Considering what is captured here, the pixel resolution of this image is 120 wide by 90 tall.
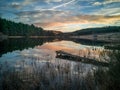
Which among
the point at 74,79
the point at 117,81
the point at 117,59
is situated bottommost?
the point at 74,79

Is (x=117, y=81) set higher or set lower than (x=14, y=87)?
higher

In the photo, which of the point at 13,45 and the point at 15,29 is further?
the point at 15,29

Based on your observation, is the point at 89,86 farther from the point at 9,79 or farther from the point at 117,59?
the point at 9,79

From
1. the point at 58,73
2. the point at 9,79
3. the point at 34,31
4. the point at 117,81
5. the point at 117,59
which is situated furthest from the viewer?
the point at 34,31

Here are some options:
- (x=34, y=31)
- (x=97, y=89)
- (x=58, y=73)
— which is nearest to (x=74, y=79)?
(x=58, y=73)

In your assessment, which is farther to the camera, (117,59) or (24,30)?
(24,30)

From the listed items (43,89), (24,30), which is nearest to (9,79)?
(43,89)

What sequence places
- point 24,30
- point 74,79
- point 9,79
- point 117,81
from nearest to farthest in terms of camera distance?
point 117,81 < point 9,79 < point 74,79 < point 24,30

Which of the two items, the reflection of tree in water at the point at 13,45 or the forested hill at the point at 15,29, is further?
the forested hill at the point at 15,29

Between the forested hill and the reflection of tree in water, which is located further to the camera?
the forested hill

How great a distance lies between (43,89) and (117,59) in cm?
347

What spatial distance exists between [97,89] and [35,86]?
111 inches

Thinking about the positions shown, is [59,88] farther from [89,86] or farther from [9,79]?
[9,79]

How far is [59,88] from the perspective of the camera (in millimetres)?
9430
